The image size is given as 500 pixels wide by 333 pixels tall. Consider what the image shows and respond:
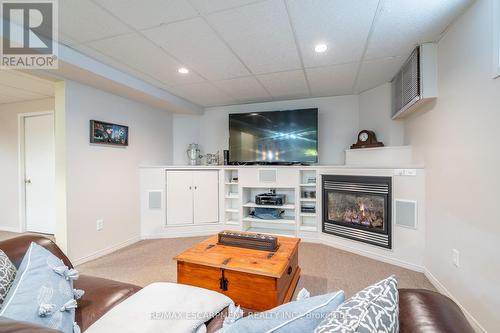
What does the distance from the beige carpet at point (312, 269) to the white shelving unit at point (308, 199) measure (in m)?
0.44

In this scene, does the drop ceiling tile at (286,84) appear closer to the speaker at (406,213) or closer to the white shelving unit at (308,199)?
the white shelving unit at (308,199)

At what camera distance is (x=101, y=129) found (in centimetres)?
298

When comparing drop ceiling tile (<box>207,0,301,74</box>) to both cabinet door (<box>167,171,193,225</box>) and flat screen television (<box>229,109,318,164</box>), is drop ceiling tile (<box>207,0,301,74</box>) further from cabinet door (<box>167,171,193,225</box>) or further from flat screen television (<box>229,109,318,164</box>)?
cabinet door (<box>167,171,193,225</box>)

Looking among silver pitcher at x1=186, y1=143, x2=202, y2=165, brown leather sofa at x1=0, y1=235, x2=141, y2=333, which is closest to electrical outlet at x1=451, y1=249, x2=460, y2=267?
brown leather sofa at x1=0, y1=235, x2=141, y2=333

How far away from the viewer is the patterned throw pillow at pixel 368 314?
0.57m

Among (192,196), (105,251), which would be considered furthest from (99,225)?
(192,196)

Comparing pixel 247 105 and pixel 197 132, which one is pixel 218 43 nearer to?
pixel 247 105

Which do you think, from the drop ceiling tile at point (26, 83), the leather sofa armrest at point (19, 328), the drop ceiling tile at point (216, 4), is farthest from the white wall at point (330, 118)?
the leather sofa armrest at point (19, 328)

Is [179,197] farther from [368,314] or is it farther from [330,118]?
[368,314]

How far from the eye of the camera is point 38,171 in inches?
151

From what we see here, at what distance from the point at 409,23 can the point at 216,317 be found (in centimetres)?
249

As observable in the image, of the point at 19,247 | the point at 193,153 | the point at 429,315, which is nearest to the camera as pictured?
the point at 429,315

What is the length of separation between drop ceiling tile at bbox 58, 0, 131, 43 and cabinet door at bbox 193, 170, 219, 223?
2275 mm

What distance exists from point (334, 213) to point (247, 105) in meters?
2.41
